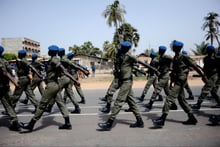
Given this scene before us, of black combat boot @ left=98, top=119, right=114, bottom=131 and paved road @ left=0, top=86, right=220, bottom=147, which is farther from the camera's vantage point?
black combat boot @ left=98, top=119, right=114, bottom=131

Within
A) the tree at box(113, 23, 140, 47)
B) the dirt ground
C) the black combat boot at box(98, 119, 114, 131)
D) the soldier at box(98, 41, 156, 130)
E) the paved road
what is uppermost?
the tree at box(113, 23, 140, 47)

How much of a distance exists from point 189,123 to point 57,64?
334 centimetres

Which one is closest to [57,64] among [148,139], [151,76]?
[148,139]

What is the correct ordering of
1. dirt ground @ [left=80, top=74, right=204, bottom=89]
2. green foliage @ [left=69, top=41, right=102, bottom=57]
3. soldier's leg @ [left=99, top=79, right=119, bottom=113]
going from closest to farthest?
1. soldier's leg @ [left=99, top=79, right=119, bottom=113]
2. dirt ground @ [left=80, top=74, right=204, bottom=89]
3. green foliage @ [left=69, top=41, right=102, bottom=57]

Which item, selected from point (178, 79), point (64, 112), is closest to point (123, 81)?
point (178, 79)

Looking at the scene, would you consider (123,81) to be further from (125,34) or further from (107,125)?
(125,34)

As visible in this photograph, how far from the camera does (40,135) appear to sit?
→ 15.6 feet

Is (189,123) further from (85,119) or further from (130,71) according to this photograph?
(85,119)

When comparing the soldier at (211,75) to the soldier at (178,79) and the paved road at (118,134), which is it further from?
the soldier at (178,79)

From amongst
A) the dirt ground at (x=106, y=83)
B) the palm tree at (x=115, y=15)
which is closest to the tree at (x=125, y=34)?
the palm tree at (x=115, y=15)

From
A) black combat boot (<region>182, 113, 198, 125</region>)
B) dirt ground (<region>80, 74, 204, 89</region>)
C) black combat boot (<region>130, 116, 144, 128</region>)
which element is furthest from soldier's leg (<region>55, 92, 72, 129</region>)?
dirt ground (<region>80, 74, 204, 89</region>)

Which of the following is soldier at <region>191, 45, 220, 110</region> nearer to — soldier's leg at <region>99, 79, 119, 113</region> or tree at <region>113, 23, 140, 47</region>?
soldier's leg at <region>99, 79, 119, 113</region>

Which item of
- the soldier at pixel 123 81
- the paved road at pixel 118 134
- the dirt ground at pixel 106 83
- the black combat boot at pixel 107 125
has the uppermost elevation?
the soldier at pixel 123 81

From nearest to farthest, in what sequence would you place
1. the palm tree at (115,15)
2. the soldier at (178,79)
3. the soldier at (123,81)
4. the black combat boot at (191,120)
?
the soldier at (123,81) → the soldier at (178,79) → the black combat boot at (191,120) → the palm tree at (115,15)
